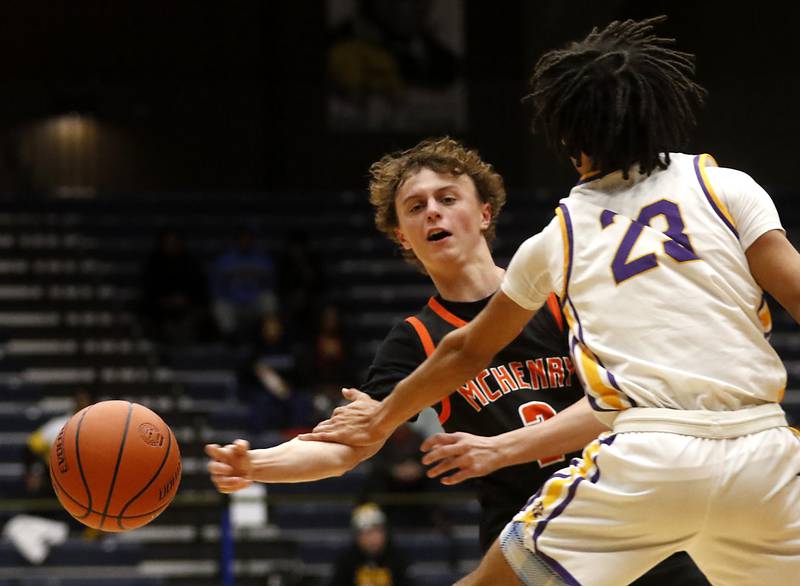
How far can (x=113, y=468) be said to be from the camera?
3941mm

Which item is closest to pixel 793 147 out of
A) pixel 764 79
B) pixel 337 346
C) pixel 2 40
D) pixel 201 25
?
pixel 764 79

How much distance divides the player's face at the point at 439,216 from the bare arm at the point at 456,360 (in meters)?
0.78

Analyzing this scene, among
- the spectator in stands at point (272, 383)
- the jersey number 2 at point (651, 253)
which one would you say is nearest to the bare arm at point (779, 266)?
the jersey number 2 at point (651, 253)

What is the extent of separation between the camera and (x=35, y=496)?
10.5 m

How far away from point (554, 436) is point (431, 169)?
3.86 feet

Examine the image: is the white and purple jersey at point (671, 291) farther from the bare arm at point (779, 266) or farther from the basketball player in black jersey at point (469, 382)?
the basketball player in black jersey at point (469, 382)

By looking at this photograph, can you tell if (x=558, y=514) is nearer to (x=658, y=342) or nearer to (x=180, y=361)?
(x=658, y=342)

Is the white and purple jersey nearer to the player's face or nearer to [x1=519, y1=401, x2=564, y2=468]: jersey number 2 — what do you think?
[x1=519, y1=401, x2=564, y2=468]: jersey number 2

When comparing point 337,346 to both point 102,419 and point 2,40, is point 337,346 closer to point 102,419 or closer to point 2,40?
point 102,419

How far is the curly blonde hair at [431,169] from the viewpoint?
4551 millimetres

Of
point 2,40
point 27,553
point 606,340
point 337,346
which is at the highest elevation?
point 2,40

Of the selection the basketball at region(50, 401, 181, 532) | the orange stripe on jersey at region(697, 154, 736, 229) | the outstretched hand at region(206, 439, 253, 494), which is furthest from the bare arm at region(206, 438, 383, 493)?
the orange stripe on jersey at region(697, 154, 736, 229)

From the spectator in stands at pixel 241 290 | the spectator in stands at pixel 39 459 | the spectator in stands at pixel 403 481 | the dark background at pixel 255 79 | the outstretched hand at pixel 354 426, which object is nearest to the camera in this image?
the outstretched hand at pixel 354 426

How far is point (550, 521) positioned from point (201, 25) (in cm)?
1724
